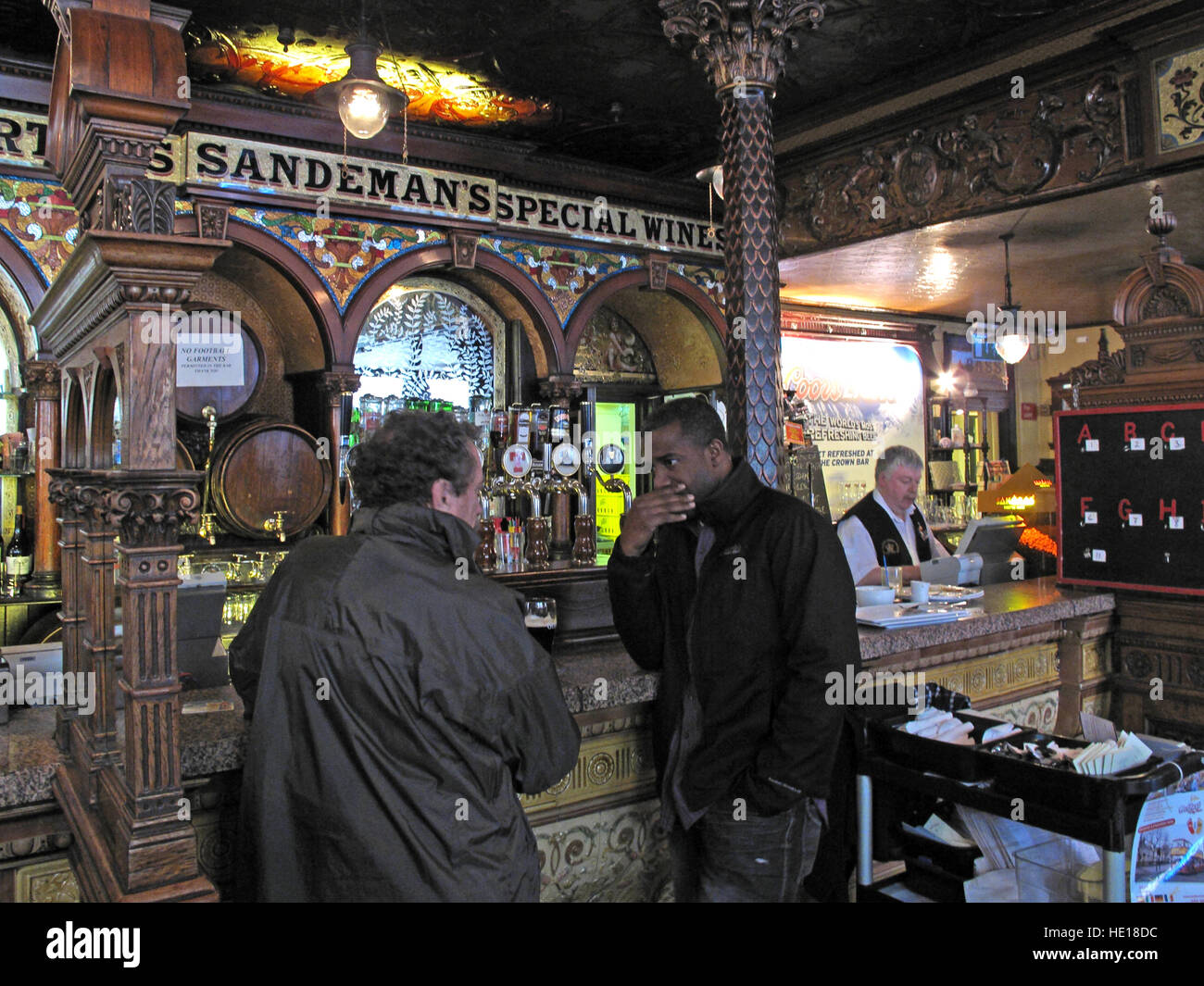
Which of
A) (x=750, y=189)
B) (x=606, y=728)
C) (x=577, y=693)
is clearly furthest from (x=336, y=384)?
(x=577, y=693)

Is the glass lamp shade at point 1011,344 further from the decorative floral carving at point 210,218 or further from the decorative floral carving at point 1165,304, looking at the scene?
the decorative floral carving at point 210,218

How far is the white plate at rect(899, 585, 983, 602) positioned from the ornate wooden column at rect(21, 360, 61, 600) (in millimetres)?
4322

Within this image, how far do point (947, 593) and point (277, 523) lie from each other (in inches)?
153

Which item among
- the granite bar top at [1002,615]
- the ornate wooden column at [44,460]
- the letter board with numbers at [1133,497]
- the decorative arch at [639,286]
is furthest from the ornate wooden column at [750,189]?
the ornate wooden column at [44,460]

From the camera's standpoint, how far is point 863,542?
4.43m

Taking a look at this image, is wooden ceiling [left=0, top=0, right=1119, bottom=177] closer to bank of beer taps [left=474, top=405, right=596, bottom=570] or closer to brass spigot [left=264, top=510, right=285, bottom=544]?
bank of beer taps [left=474, top=405, right=596, bottom=570]

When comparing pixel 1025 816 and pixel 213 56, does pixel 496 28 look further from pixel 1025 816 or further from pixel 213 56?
pixel 1025 816

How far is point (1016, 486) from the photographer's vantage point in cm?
786

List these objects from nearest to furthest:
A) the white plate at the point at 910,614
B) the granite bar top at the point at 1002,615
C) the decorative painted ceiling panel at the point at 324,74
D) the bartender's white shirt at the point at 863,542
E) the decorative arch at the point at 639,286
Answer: the granite bar top at the point at 1002,615, the white plate at the point at 910,614, the bartender's white shirt at the point at 863,542, the decorative painted ceiling panel at the point at 324,74, the decorative arch at the point at 639,286

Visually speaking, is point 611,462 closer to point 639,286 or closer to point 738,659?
point 639,286

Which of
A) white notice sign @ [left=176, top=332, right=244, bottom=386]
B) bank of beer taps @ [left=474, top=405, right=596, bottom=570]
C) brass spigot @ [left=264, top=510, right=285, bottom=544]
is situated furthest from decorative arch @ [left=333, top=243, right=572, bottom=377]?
brass spigot @ [left=264, top=510, right=285, bottom=544]

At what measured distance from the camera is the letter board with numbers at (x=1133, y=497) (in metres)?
3.72

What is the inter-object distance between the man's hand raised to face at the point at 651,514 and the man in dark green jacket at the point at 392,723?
569 mm

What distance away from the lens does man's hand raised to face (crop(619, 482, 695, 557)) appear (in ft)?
→ 7.22
